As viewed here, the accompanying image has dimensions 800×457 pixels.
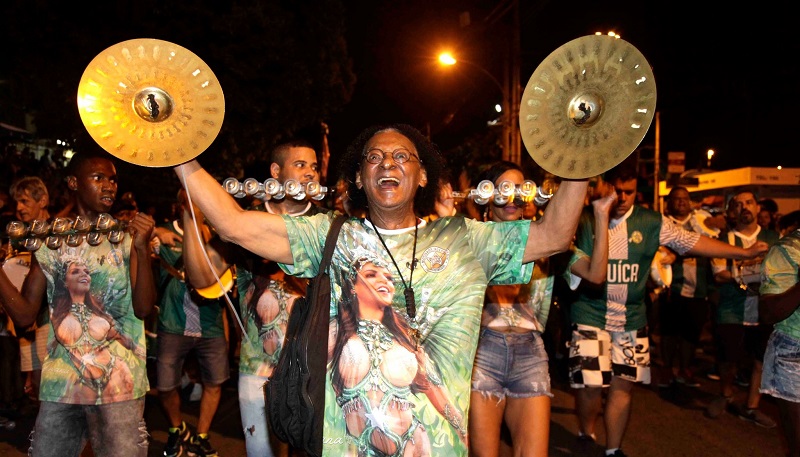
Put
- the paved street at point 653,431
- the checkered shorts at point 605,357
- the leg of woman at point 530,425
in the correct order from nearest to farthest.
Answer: the leg of woman at point 530,425, the checkered shorts at point 605,357, the paved street at point 653,431

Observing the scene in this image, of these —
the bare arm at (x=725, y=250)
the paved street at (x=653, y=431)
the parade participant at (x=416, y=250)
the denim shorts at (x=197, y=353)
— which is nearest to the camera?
the parade participant at (x=416, y=250)

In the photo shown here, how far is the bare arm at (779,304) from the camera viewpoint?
440 cm

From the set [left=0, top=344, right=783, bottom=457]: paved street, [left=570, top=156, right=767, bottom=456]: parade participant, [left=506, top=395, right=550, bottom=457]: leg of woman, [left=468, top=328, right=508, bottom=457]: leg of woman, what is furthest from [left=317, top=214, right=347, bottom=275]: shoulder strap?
[left=0, top=344, right=783, bottom=457]: paved street

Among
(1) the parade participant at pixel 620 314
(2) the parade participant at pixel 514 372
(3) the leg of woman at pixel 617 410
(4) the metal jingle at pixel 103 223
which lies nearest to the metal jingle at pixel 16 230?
(4) the metal jingle at pixel 103 223

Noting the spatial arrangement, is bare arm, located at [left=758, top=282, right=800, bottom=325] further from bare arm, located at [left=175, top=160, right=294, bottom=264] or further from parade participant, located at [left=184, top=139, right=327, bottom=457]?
bare arm, located at [left=175, top=160, right=294, bottom=264]

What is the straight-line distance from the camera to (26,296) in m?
4.16

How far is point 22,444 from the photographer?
6.62m

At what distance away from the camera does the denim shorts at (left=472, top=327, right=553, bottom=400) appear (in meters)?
4.56

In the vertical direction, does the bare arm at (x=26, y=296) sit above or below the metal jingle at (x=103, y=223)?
below

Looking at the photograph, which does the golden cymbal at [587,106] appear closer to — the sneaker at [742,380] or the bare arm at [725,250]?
the bare arm at [725,250]

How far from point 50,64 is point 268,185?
1450 cm

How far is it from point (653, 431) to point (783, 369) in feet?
8.49

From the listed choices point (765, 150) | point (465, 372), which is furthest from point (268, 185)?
point (765, 150)

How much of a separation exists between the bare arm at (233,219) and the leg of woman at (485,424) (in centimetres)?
224
